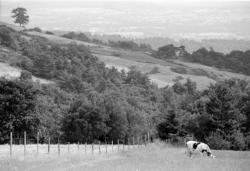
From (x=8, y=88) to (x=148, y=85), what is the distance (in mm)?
94918

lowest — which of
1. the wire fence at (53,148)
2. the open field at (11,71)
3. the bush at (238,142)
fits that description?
the bush at (238,142)

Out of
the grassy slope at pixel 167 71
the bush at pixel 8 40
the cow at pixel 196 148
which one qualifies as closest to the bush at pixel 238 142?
the cow at pixel 196 148

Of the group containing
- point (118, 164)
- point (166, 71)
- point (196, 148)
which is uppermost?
point (166, 71)

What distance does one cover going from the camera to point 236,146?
6128 centimetres

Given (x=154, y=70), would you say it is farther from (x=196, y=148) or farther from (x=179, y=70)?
(x=196, y=148)

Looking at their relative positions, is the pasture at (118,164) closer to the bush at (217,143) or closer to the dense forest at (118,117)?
the bush at (217,143)

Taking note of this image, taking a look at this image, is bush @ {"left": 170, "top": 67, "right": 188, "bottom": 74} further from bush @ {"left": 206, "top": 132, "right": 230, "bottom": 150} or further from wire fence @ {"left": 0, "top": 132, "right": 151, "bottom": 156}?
bush @ {"left": 206, "top": 132, "right": 230, "bottom": 150}

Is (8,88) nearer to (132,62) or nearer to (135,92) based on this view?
(135,92)

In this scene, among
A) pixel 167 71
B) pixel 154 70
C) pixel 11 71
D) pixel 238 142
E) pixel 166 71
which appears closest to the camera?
pixel 238 142

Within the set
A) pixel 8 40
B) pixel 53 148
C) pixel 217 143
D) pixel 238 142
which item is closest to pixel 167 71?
pixel 8 40

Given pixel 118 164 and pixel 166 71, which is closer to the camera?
pixel 118 164

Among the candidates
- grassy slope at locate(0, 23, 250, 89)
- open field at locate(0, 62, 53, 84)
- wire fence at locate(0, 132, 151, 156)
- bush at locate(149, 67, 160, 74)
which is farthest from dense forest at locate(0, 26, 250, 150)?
bush at locate(149, 67, 160, 74)

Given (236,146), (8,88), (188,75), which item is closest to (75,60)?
(188,75)

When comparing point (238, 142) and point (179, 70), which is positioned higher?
point (179, 70)
